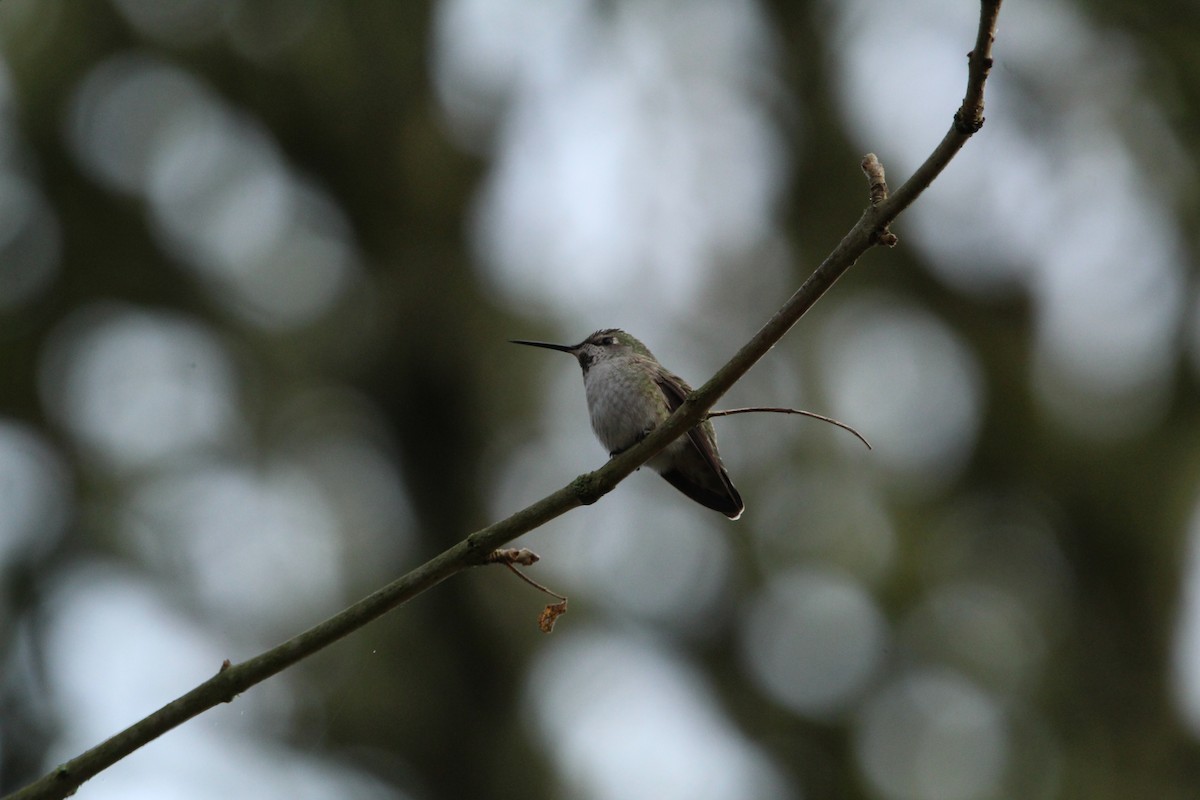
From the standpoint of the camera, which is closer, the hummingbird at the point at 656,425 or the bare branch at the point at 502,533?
the bare branch at the point at 502,533

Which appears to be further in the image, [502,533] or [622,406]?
[622,406]

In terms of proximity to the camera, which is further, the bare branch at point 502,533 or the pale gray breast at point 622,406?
the pale gray breast at point 622,406

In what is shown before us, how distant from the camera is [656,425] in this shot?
4.93 metres

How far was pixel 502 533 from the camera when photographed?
2645 millimetres

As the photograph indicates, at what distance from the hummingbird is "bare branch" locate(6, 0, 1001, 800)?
2.14 meters

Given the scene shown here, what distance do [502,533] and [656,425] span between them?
235cm

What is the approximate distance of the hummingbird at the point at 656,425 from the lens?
195 inches

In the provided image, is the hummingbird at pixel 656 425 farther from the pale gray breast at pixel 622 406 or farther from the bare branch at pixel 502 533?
the bare branch at pixel 502 533

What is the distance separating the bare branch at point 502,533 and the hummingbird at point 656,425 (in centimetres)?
214

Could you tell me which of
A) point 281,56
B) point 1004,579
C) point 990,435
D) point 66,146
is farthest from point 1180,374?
point 66,146

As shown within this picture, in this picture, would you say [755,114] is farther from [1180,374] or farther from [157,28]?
[157,28]

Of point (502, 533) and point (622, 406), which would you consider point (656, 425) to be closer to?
point (622, 406)

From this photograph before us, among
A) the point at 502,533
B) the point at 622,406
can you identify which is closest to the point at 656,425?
the point at 622,406

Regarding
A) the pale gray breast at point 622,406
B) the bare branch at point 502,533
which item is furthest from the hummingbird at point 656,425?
the bare branch at point 502,533
